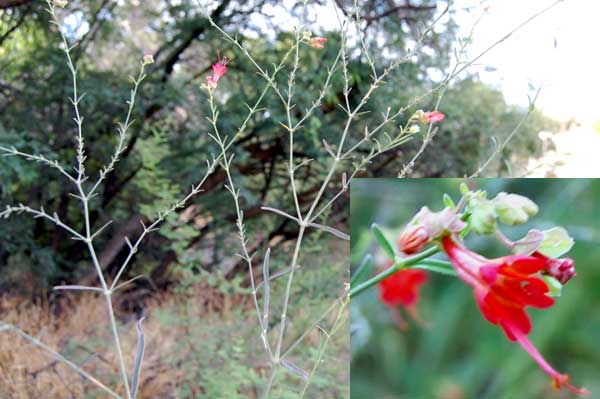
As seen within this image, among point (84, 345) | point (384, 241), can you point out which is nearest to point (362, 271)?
point (384, 241)

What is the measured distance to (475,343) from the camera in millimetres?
1436

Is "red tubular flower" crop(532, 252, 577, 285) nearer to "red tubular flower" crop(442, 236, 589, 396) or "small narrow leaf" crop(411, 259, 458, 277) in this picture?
"red tubular flower" crop(442, 236, 589, 396)

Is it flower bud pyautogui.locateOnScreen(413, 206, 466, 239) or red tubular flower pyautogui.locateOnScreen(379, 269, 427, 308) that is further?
red tubular flower pyautogui.locateOnScreen(379, 269, 427, 308)

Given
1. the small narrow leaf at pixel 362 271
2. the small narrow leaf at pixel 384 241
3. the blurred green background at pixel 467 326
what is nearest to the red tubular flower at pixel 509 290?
the small narrow leaf at pixel 384 241

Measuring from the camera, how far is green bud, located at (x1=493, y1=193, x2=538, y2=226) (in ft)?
3.01

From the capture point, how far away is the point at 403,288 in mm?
1406

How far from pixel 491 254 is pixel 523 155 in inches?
135

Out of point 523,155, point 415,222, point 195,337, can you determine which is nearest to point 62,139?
point 195,337

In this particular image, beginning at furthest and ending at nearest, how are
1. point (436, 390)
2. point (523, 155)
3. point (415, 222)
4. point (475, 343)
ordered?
point (523, 155)
point (475, 343)
point (436, 390)
point (415, 222)

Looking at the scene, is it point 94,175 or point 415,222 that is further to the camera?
point 94,175

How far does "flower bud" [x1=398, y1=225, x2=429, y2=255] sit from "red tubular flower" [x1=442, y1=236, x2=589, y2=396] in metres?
0.06

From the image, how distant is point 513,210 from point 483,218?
5 cm

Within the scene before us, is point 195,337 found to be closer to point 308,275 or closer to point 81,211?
point 308,275

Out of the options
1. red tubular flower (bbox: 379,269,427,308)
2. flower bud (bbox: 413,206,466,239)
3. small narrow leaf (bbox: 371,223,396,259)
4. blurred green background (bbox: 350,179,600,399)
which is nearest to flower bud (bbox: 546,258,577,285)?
flower bud (bbox: 413,206,466,239)
